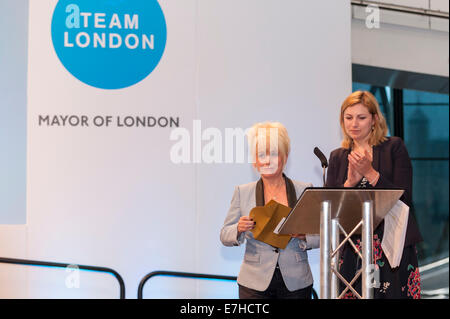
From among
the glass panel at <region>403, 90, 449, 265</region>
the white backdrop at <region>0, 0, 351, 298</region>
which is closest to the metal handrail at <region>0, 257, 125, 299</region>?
the white backdrop at <region>0, 0, 351, 298</region>

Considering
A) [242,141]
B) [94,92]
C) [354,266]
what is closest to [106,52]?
[94,92]

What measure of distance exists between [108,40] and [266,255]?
2.34 m

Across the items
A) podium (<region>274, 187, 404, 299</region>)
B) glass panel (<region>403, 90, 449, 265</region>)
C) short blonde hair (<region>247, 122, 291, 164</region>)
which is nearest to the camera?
podium (<region>274, 187, 404, 299</region>)

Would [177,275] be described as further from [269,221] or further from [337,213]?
[337,213]

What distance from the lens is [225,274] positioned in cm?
493

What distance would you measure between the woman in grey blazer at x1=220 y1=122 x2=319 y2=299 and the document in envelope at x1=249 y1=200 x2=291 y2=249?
0.04 m

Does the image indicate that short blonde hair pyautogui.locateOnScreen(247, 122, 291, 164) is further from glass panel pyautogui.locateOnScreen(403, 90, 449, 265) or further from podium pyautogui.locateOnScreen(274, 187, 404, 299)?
glass panel pyautogui.locateOnScreen(403, 90, 449, 265)

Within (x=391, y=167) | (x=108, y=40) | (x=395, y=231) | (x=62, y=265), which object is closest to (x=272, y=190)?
(x=391, y=167)

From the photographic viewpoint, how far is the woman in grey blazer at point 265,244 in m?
3.42

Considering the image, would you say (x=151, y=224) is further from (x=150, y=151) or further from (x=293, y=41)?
(x=293, y=41)

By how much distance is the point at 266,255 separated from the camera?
347cm

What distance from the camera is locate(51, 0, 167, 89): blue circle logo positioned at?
4.88 metres

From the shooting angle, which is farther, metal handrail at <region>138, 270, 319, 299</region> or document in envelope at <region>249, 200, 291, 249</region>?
metal handrail at <region>138, 270, 319, 299</region>

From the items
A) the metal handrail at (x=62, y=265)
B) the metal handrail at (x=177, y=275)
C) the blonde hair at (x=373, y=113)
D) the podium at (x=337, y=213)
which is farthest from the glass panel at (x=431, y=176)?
the podium at (x=337, y=213)
